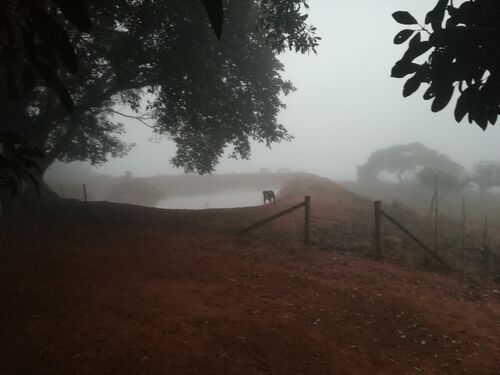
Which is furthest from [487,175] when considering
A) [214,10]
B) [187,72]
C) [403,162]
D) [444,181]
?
[214,10]

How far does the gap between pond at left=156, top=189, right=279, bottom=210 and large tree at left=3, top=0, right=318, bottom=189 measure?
60.0ft

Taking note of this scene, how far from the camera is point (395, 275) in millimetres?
7758

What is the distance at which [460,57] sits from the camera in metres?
2.59

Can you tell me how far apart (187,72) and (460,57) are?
902 cm

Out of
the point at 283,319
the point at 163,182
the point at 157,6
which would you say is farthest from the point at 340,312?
the point at 163,182

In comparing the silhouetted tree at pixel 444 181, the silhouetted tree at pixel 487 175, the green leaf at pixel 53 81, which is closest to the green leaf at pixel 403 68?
the green leaf at pixel 53 81

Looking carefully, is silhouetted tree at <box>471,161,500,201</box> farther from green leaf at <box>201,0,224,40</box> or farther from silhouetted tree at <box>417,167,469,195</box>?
green leaf at <box>201,0,224,40</box>

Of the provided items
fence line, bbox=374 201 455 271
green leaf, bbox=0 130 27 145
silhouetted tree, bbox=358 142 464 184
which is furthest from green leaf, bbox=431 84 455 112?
silhouetted tree, bbox=358 142 464 184

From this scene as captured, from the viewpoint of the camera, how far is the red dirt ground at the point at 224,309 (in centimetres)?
419

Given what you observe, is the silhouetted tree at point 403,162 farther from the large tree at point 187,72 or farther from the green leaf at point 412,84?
the green leaf at point 412,84

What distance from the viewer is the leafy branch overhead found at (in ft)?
8.15

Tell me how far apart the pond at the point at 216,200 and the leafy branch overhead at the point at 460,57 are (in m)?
31.0

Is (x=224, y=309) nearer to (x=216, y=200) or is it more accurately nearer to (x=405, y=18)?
(x=405, y=18)

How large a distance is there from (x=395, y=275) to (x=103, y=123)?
669 inches
